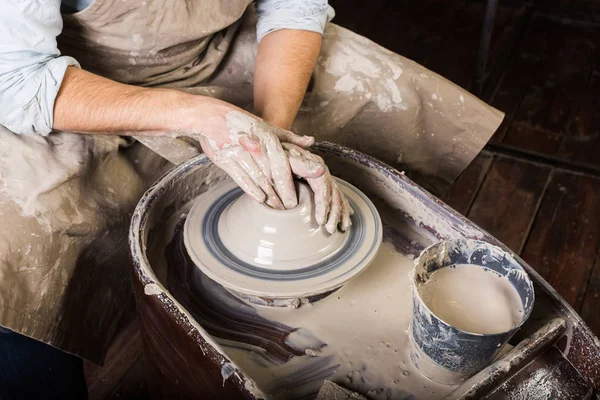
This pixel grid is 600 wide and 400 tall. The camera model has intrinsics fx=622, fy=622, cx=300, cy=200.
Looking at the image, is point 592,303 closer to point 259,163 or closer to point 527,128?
point 527,128

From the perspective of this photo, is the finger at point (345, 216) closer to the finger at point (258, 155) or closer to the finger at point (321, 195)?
the finger at point (321, 195)

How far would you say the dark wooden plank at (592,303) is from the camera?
6.04ft

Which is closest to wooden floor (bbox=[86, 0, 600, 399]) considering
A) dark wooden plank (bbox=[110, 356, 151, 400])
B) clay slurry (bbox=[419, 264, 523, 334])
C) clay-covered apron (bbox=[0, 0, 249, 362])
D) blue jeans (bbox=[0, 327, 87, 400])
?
dark wooden plank (bbox=[110, 356, 151, 400])

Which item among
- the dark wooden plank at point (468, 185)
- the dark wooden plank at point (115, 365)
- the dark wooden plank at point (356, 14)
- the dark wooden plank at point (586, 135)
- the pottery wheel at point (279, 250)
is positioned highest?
the pottery wheel at point (279, 250)

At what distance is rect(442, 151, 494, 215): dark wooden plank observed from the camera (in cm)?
228

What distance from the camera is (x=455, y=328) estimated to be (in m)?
1.01

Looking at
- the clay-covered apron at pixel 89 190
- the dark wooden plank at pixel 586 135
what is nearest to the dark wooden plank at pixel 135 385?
the clay-covered apron at pixel 89 190

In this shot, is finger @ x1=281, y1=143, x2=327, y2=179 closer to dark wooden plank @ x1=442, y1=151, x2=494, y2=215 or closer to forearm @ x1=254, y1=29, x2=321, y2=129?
forearm @ x1=254, y1=29, x2=321, y2=129

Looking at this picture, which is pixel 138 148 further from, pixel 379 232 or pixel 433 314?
pixel 433 314

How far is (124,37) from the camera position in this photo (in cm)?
145

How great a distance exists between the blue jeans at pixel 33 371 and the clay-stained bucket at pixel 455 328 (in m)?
0.79

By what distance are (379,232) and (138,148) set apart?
0.65 m

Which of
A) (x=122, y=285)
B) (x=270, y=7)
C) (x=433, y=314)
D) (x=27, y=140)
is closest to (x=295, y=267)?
(x=433, y=314)

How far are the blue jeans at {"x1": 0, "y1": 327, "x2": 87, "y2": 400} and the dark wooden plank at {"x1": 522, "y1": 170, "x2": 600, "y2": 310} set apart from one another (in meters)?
1.44
